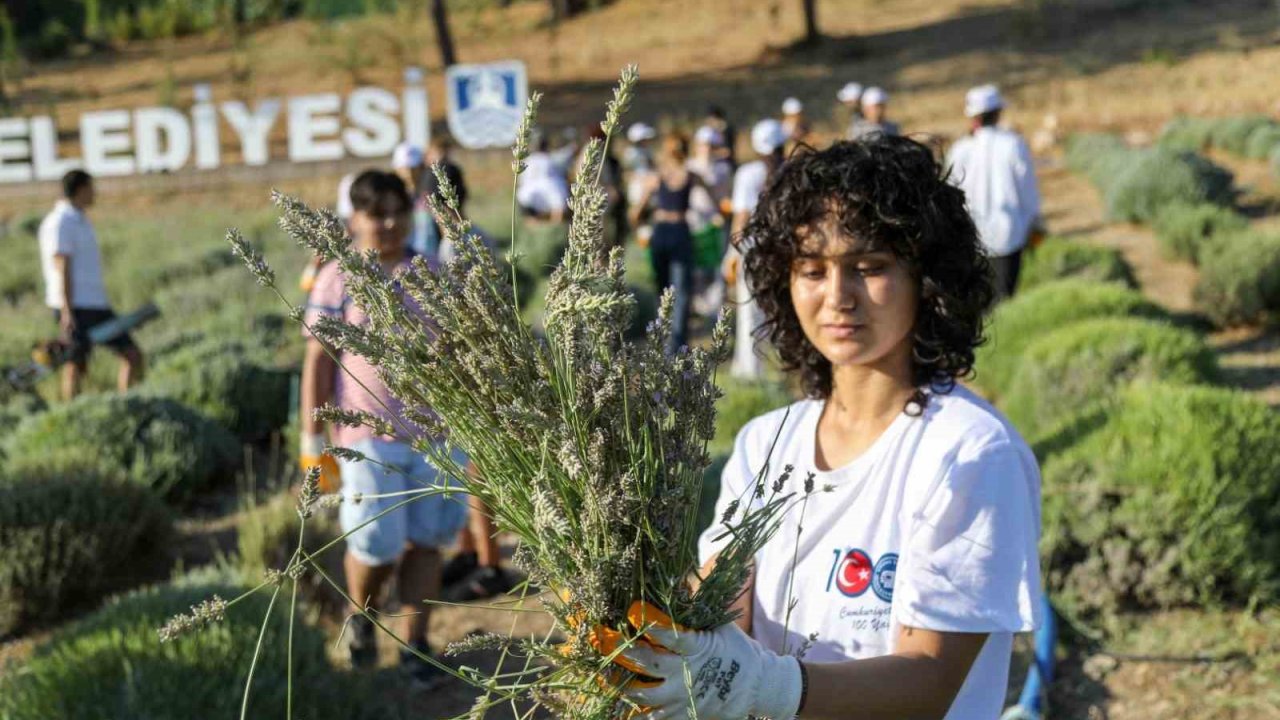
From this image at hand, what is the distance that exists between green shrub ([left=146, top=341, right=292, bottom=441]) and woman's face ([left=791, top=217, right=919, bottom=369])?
632 cm

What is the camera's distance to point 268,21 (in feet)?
142

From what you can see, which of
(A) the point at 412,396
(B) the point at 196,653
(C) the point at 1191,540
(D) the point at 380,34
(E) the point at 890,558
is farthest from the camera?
(D) the point at 380,34

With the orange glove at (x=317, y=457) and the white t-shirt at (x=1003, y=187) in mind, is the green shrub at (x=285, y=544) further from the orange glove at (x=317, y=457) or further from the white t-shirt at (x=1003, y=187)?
the white t-shirt at (x=1003, y=187)

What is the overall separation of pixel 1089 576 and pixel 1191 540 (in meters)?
0.36

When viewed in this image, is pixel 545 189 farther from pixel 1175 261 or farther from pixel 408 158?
pixel 1175 261

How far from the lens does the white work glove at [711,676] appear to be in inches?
61.1

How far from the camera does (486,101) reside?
24.6 metres

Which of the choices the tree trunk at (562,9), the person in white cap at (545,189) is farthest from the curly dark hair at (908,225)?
the tree trunk at (562,9)

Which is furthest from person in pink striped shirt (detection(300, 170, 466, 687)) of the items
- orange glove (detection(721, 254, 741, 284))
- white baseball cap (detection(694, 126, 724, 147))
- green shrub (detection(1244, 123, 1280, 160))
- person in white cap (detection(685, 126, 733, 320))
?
green shrub (detection(1244, 123, 1280, 160))

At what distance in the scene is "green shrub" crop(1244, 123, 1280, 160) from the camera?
17.7 metres

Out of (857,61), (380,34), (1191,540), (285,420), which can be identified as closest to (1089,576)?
(1191,540)

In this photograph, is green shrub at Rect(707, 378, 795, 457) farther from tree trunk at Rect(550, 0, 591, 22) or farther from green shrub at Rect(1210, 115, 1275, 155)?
tree trunk at Rect(550, 0, 591, 22)

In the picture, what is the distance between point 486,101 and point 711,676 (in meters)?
23.8

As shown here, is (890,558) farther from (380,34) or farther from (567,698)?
(380,34)
